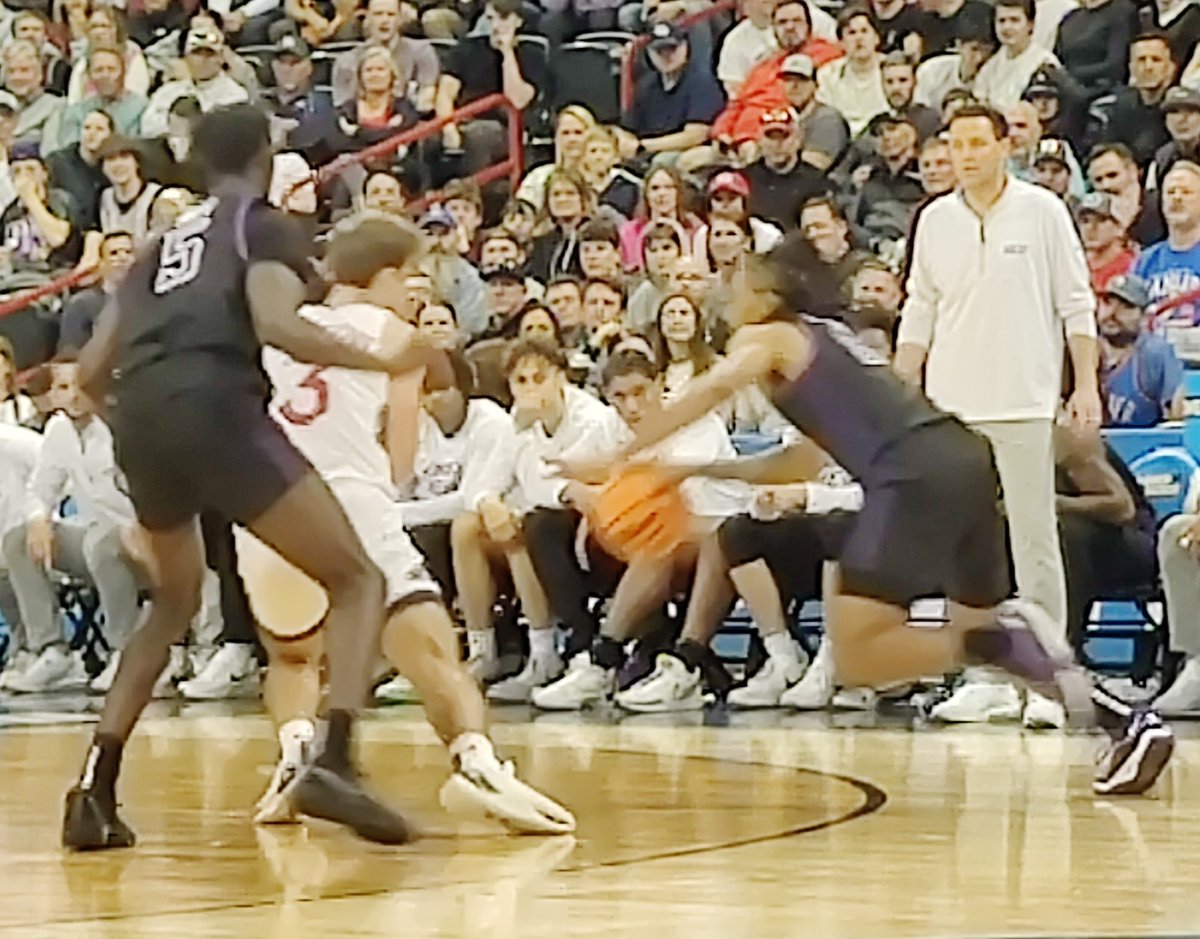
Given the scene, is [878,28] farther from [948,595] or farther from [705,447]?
[948,595]

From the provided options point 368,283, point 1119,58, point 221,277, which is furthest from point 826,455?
point 1119,58

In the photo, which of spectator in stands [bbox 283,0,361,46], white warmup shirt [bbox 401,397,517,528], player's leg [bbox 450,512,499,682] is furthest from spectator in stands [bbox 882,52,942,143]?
spectator in stands [bbox 283,0,361,46]

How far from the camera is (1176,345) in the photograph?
10695 mm

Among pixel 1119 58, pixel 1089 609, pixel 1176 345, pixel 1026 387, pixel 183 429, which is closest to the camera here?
pixel 183 429

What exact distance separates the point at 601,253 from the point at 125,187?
3353 millimetres

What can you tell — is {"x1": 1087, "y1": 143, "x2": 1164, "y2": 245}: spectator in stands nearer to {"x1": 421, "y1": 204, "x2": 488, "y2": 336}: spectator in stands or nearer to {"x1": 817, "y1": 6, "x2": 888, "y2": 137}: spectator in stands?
{"x1": 817, "y1": 6, "x2": 888, "y2": 137}: spectator in stands

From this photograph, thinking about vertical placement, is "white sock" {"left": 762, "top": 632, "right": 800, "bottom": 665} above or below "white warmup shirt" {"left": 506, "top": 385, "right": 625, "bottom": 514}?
below

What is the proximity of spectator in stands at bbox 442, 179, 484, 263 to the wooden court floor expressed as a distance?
524 centimetres

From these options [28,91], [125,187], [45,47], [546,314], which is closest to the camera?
[546,314]

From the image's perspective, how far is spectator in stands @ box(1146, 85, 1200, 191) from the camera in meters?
11.6

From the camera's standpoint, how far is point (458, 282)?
12.9 m

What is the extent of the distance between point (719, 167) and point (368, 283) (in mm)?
6788

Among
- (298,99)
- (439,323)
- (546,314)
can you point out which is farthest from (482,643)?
(298,99)

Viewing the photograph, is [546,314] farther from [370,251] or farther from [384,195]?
[370,251]
